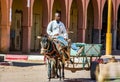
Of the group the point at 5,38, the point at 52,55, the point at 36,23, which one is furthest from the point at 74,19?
the point at 52,55

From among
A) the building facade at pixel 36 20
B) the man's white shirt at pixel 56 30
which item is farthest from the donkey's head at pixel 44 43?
the building facade at pixel 36 20

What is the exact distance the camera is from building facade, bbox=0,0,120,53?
30.7m

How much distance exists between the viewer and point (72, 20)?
44.6 m

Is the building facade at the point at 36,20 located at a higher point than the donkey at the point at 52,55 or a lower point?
higher

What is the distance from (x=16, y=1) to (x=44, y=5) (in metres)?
2.64

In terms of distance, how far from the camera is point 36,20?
127 feet

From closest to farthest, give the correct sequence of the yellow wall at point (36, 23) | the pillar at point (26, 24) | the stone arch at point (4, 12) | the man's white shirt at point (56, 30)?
the man's white shirt at point (56, 30), the stone arch at point (4, 12), the pillar at point (26, 24), the yellow wall at point (36, 23)

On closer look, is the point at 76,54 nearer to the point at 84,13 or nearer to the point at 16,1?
the point at 16,1

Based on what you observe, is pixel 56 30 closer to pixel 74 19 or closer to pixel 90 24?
pixel 74 19

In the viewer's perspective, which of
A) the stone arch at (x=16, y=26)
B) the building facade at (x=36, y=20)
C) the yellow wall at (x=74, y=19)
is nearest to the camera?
the building facade at (x=36, y=20)

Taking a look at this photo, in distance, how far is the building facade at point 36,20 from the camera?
3070cm

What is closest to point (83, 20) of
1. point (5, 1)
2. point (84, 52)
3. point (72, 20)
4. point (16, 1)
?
point (72, 20)

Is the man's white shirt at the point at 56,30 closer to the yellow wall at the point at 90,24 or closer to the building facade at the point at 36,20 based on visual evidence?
the building facade at the point at 36,20

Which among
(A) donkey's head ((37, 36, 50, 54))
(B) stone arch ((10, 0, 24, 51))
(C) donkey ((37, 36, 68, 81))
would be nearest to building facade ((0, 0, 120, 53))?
(B) stone arch ((10, 0, 24, 51))
